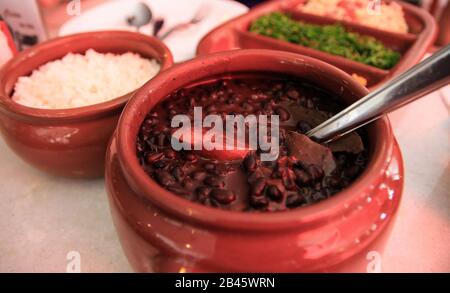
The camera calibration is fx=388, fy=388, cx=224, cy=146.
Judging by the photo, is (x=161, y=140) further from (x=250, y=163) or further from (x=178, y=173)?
(x=250, y=163)

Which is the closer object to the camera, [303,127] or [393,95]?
[393,95]

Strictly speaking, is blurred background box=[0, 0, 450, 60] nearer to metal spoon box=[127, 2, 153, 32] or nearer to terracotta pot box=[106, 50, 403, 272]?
metal spoon box=[127, 2, 153, 32]

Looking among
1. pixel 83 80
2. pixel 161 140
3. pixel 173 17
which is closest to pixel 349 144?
pixel 161 140

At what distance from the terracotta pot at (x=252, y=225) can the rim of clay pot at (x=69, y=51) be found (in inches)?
15.6

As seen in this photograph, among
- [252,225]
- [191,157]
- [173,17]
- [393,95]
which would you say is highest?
[393,95]

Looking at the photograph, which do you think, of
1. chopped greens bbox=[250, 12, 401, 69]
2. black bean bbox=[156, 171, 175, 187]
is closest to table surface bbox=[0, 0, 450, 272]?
black bean bbox=[156, 171, 175, 187]

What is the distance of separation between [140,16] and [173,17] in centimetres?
23

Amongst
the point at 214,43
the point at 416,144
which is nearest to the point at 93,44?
the point at 214,43

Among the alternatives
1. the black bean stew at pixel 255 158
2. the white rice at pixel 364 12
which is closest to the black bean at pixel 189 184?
the black bean stew at pixel 255 158

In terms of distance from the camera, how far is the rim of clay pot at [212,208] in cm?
85

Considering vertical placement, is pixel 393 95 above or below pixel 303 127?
above

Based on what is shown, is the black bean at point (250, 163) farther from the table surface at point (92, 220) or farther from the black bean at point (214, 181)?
the table surface at point (92, 220)

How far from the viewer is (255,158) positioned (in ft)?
3.73
